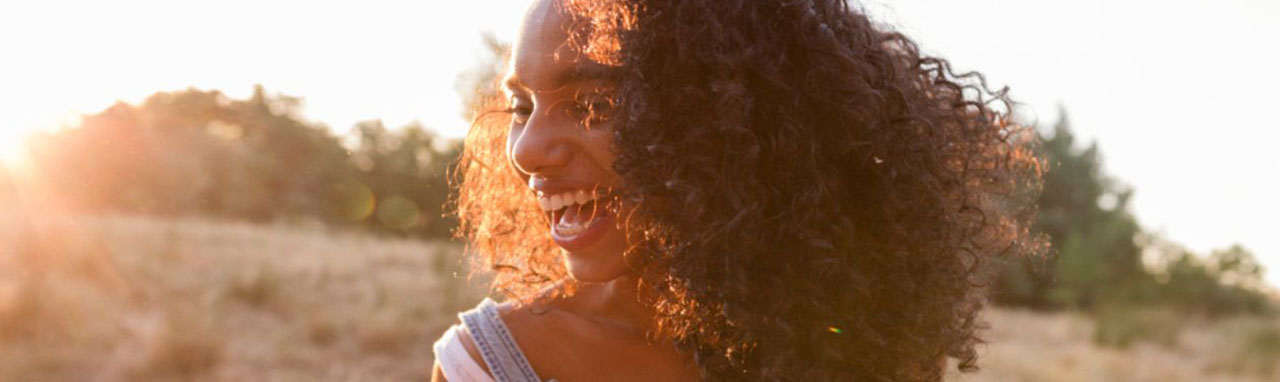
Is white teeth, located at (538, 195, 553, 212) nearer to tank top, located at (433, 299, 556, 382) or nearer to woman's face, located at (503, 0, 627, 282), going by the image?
woman's face, located at (503, 0, 627, 282)

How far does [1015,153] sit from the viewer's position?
95.1 inches

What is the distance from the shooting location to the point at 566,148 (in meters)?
1.84

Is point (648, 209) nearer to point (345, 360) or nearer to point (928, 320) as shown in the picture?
point (928, 320)

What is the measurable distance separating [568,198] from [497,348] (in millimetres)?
451

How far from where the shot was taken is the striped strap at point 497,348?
207 centimetres

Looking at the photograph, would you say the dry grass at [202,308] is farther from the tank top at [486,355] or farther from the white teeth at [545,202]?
the white teeth at [545,202]

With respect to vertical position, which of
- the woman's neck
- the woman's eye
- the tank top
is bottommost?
the tank top

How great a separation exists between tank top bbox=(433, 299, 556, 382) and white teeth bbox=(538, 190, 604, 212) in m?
0.37

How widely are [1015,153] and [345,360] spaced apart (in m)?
5.88

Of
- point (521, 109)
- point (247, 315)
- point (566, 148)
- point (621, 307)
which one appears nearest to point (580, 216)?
point (566, 148)

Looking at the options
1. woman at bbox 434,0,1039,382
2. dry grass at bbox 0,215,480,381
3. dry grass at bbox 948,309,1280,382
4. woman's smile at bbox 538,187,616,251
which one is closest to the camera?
woman at bbox 434,0,1039,382

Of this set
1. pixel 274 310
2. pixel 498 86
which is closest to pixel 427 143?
pixel 274 310

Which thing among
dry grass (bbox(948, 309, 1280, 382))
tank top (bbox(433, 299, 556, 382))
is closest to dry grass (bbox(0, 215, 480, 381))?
tank top (bbox(433, 299, 556, 382))

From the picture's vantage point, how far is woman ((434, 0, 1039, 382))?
67.9 inches
